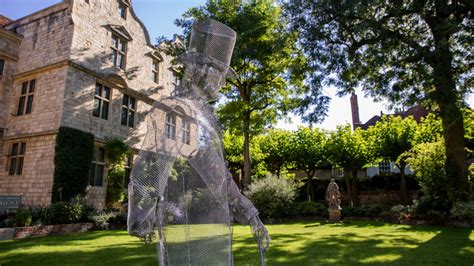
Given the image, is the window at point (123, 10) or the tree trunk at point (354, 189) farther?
the tree trunk at point (354, 189)

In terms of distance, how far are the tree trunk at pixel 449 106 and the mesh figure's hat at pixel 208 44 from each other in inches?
384

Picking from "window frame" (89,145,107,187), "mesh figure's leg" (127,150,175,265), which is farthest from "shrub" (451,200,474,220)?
"window frame" (89,145,107,187)

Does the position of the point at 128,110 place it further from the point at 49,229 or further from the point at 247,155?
the point at 49,229

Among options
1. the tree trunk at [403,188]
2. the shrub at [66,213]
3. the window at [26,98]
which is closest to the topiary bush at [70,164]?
the shrub at [66,213]

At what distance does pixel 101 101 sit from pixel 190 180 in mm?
14920

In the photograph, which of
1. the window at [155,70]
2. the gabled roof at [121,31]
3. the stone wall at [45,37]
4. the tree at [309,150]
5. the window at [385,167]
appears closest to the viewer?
the stone wall at [45,37]

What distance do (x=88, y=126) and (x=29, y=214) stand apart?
17.9ft

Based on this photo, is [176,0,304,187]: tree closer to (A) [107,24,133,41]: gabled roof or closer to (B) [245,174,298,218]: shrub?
(B) [245,174,298,218]: shrub

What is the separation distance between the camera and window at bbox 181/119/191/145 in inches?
122

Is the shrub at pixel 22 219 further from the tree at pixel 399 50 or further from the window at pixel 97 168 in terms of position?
the tree at pixel 399 50

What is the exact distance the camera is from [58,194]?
13.4 metres

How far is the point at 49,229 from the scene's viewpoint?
10758mm

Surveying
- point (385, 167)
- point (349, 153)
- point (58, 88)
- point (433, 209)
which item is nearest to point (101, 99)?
point (58, 88)

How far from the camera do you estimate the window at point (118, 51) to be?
17.4m
